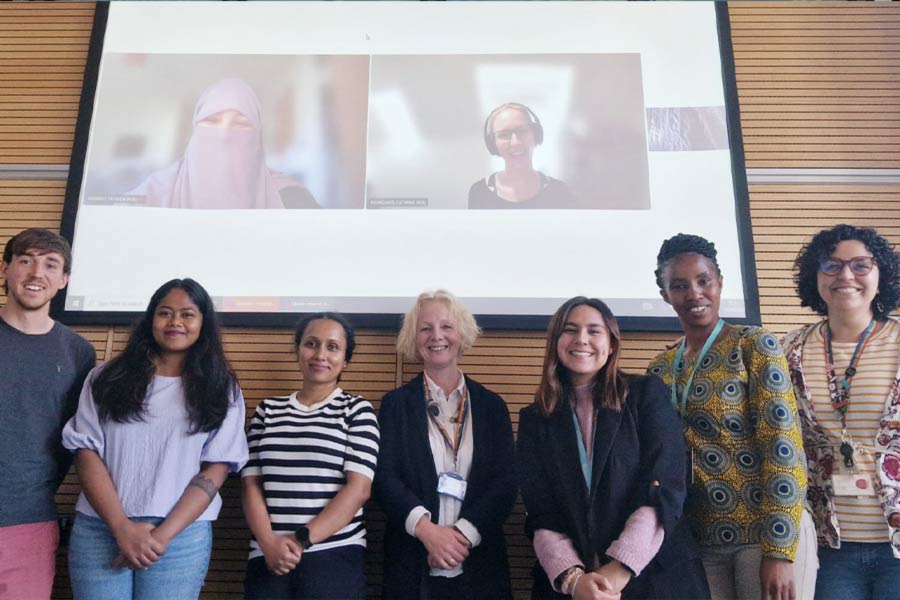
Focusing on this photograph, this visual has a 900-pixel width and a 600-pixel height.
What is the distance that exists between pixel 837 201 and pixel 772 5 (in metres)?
1.22

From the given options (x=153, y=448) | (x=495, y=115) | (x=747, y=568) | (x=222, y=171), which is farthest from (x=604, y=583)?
(x=222, y=171)

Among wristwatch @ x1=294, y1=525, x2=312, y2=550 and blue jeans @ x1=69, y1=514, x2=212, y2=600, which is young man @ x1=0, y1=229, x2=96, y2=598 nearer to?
blue jeans @ x1=69, y1=514, x2=212, y2=600

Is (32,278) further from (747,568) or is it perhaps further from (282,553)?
(747,568)

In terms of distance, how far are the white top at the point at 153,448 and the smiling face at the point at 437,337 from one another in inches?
31.2

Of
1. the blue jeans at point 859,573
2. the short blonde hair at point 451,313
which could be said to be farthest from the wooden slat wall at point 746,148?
the blue jeans at point 859,573

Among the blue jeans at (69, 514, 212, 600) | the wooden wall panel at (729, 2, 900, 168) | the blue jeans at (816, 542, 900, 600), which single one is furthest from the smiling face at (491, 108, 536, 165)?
the blue jeans at (69, 514, 212, 600)

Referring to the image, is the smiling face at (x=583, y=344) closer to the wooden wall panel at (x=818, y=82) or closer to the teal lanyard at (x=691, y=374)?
the teal lanyard at (x=691, y=374)

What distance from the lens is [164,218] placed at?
305cm

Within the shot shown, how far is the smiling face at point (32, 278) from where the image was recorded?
227 centimetres

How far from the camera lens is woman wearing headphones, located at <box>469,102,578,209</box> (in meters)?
3.05

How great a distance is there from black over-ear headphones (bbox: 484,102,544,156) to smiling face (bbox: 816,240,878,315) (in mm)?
1507

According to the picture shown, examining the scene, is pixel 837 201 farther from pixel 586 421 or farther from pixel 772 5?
pixel 586 421

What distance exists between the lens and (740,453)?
6.40 ft

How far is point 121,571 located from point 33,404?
2.31 feet
